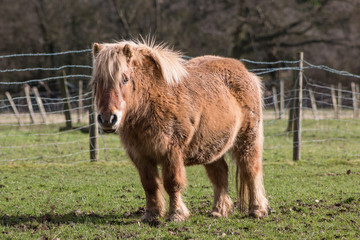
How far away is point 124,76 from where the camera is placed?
4156mm

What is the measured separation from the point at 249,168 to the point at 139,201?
1598 millimetres

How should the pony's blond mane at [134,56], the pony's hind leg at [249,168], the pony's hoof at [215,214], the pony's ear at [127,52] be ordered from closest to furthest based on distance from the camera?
the pony's blond mane at [134,56] → the pony's ear at [127,52] → the pony's hoof at [215,214] → the pony's hind leg at [249,168]

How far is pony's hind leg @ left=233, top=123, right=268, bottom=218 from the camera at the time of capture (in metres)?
5.26

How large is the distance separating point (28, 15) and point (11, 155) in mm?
17897

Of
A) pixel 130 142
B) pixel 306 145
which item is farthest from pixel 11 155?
pixel 306 145

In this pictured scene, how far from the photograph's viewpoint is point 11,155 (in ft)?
33.2

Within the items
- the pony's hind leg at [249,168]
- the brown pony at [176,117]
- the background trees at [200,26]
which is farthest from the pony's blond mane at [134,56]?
the background trees at [200,26]

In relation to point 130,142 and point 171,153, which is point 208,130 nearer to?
point 171,153

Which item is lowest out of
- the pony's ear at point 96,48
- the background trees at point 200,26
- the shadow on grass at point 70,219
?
the shadow on grass at point 70,219

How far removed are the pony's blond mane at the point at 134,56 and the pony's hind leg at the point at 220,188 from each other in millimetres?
1372

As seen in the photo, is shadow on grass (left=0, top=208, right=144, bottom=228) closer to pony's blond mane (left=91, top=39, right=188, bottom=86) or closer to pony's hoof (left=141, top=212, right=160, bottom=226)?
pony's hoof (left=141, top=212, right=160, bottom=226)

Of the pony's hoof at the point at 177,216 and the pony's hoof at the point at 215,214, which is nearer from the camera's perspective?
the pony's hoof at the point at 177,216

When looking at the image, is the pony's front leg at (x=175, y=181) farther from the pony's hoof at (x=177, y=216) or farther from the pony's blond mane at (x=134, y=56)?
the pony's blond mane at (x=134, y=56)

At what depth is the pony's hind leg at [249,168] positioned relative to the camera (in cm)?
526
